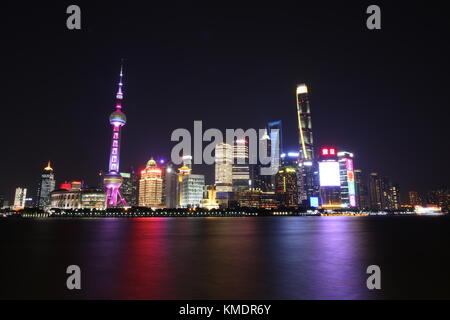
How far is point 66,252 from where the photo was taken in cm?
3675

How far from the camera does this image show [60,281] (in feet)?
71.4

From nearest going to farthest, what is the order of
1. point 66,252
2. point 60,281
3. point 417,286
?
1. point 417,286
2. point 60,281
3. point 66,252

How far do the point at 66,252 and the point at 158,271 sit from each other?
17768 millimetres

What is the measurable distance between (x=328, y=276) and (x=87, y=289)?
52.4ft

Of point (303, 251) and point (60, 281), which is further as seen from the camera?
point (303, 251)
